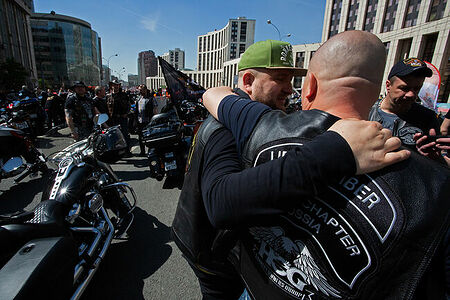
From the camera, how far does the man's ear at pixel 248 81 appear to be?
1348mm

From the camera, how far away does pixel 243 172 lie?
0.74 metres

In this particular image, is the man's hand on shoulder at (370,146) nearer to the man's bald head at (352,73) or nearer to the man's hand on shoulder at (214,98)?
→ the man's bald head at (352,73)

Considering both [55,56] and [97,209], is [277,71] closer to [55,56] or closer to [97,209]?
[97,209]

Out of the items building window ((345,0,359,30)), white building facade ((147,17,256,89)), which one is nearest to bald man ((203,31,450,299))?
building window ((345,0,359,30))

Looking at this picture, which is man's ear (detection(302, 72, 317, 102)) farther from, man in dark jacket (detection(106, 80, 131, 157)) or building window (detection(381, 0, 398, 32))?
building window (detection(381, 0, 398, 32))

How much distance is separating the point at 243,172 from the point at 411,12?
162ft

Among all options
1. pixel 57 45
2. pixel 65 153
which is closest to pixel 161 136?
pixel 65 153

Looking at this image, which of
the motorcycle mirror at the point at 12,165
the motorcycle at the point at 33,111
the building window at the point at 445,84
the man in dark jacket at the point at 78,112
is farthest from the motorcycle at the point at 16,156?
the building window at the point at 445,84

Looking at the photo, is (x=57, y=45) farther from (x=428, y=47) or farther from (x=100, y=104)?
(x=428, y=47)

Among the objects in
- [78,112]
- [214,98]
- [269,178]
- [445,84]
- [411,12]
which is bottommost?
[78,112]

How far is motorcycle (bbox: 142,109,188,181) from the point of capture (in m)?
4.20

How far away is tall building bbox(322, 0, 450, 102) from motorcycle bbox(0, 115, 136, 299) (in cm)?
3507

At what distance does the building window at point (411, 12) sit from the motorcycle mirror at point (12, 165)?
48126 mm

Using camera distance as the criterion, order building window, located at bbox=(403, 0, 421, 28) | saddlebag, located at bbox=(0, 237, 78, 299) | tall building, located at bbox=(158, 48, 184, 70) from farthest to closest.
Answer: tall building, located at bbox=(158, 48, 184, 70), building window, located at bbox=(403, 0, 421, 28), saddlebag, located at bbox=(0, 237, 78, 299)
